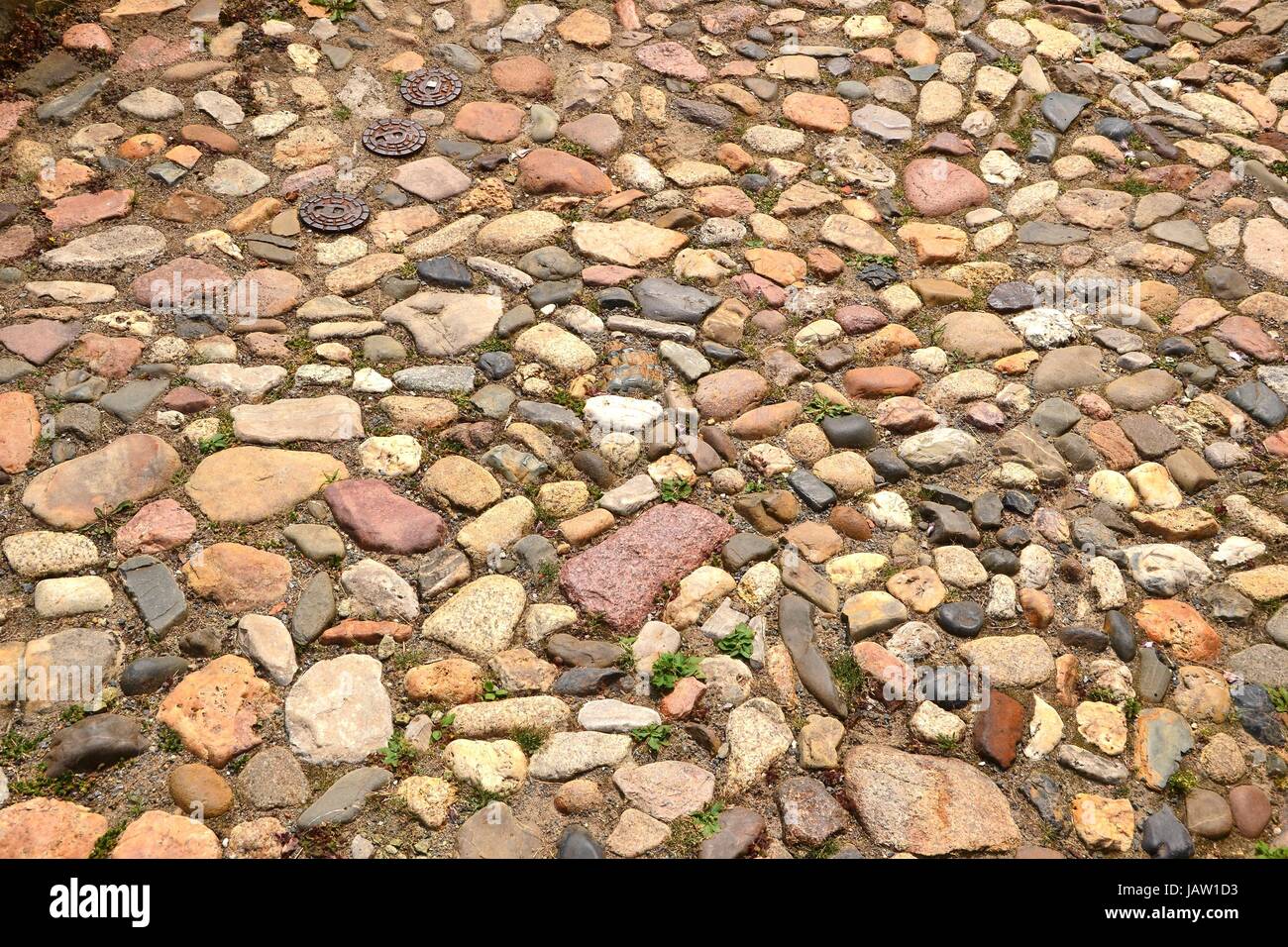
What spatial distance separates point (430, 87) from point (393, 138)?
0.61m

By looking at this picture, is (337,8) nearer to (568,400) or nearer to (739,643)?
(568,400)

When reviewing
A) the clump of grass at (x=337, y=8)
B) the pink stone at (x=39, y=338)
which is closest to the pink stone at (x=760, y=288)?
the pink stone at (x=39, y=338)

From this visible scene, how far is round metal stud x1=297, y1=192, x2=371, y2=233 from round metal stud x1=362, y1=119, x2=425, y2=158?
0.49 meters

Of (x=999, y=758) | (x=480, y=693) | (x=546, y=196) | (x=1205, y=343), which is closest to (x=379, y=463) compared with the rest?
(x=480, y=693)

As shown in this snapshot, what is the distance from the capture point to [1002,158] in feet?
21.2

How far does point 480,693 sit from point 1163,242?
484cm

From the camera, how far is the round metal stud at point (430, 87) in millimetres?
6625

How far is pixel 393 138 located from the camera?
6.36m

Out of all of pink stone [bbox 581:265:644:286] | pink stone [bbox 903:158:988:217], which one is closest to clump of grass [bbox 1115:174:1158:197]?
pink stone [bbox 903:158:988:217]

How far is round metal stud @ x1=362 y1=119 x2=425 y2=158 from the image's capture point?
20.6 feet

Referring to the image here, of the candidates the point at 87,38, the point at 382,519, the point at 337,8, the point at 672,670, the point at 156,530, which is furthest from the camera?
the point at 337,8

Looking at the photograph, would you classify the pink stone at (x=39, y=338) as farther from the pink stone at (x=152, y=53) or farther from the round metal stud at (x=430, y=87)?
the round metal stud at (x=430, y=87)

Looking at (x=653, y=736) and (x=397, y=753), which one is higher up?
(x=653, y=736)
